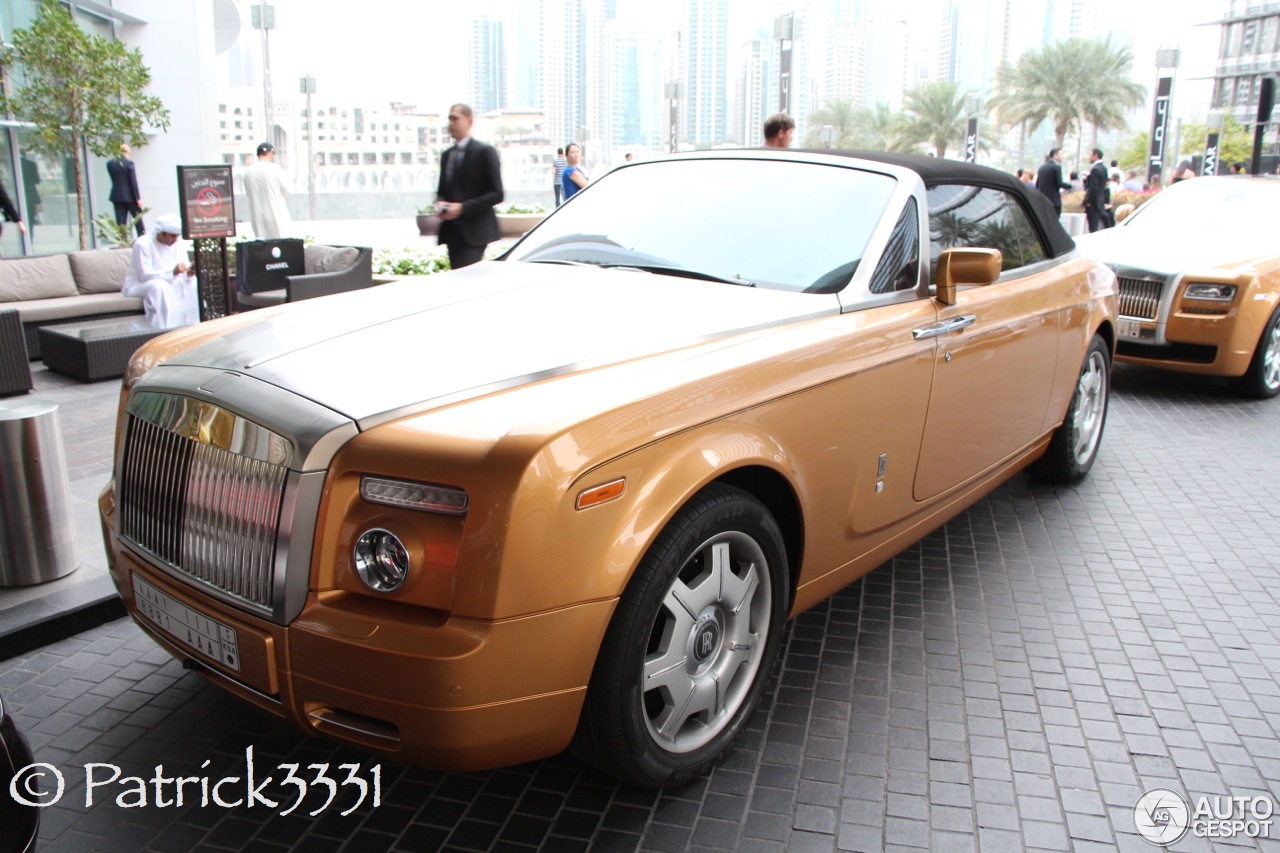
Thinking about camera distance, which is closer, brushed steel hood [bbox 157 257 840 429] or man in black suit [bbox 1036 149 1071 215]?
brushed steel hood [bbox 157 257 840 429]

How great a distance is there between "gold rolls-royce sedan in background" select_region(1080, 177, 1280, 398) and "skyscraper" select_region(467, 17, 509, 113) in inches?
3134

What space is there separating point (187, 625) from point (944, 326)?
9.05 feet

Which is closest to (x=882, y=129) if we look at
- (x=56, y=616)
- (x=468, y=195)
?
(x=468, y=195)

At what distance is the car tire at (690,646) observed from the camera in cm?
261

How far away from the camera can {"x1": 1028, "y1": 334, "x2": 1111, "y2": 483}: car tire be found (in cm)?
555

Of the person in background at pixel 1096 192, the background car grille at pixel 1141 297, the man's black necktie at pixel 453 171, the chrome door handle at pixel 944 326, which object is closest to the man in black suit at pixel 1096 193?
the person in background at pixel 1096 192

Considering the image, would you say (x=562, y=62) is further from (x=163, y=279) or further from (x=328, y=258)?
(x=163, y=279)

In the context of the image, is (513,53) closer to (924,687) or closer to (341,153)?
(341,153)

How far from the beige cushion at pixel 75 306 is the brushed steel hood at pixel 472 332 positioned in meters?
7.22

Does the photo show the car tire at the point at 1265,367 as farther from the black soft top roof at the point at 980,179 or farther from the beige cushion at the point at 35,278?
the beige cushion at the point at 35,278

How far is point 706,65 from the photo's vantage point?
3073 inches

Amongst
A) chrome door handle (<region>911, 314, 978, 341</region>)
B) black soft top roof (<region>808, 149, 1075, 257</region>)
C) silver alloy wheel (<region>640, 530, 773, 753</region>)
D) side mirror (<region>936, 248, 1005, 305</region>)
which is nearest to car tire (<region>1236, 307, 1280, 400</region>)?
black soft top roof (<region>808, 149, 1075, 257</region>)

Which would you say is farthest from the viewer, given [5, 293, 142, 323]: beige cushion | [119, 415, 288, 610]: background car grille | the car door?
[5, 293, 142, 323]: beige cushion

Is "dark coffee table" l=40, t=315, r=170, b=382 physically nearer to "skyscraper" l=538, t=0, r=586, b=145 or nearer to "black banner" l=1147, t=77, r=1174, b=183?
"black banner" l=1147, t=77, r=1174, b=183
